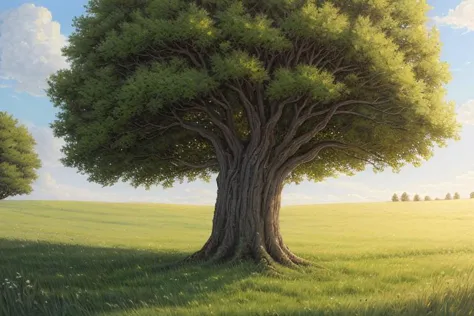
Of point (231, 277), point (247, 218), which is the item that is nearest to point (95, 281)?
point (231, 277)

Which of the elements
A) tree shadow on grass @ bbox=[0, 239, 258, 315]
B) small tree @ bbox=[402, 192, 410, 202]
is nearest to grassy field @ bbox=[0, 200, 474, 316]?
tree shadow on grass @ bbox=[0, 239, 258, 315]

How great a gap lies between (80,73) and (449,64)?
51.2ft

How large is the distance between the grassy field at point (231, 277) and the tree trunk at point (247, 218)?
133 cm

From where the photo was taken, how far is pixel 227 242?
776 inches

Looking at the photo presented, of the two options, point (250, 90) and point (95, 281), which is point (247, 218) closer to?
point (250, 90)

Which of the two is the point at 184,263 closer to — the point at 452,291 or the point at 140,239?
the point at 452,291

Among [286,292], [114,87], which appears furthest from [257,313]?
[114,87]

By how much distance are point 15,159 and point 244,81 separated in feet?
124

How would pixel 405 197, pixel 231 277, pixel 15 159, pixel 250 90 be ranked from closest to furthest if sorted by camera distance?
pixel 231 277, pixel 250 90, pixel 15 159, pixel 405 197

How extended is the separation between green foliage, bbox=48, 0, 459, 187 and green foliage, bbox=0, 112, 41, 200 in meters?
29.1

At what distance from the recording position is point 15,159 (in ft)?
166

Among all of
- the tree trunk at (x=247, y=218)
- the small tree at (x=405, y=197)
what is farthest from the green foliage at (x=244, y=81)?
the small tree at (x=405, y=197)

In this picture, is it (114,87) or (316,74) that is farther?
(114,87)

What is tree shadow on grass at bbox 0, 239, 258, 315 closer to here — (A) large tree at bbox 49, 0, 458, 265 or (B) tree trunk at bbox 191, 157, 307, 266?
(B) tree trunk at bbox 191, 157, 307, 266
